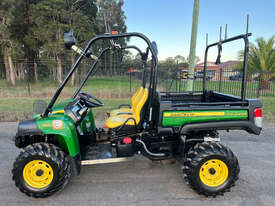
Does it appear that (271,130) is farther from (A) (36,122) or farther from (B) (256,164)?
(A) (36,122)

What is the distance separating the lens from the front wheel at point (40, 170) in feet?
9.02

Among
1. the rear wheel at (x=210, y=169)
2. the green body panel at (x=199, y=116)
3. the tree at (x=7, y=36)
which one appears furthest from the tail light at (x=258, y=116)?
the tree at (x=7, y=36)

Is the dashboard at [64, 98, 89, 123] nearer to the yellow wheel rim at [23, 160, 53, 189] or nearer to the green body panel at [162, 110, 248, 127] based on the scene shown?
the yellow wheel rim at [23, 160, 53, 189]

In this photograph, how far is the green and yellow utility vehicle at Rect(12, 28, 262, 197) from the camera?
2.80m

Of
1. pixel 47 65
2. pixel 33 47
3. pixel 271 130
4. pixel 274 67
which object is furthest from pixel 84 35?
pixel 271 130

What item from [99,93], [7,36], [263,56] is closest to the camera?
[99,93]

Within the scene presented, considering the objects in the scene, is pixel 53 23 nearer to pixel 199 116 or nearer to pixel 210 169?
pixel 199 116

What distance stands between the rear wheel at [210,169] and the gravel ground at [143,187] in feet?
0.45

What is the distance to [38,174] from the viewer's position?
283 centimetres

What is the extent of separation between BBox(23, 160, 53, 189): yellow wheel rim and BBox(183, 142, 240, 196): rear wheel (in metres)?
1.80

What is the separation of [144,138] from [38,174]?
152cm

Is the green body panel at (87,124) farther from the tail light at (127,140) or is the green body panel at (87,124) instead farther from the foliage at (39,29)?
the foliage at (39,29)

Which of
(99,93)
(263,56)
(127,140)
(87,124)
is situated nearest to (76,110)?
(87,124)

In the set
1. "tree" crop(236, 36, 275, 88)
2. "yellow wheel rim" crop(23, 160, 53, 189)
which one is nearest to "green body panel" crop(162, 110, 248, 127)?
"yellow wheel rim" crop(23, 160, 53, 189)
